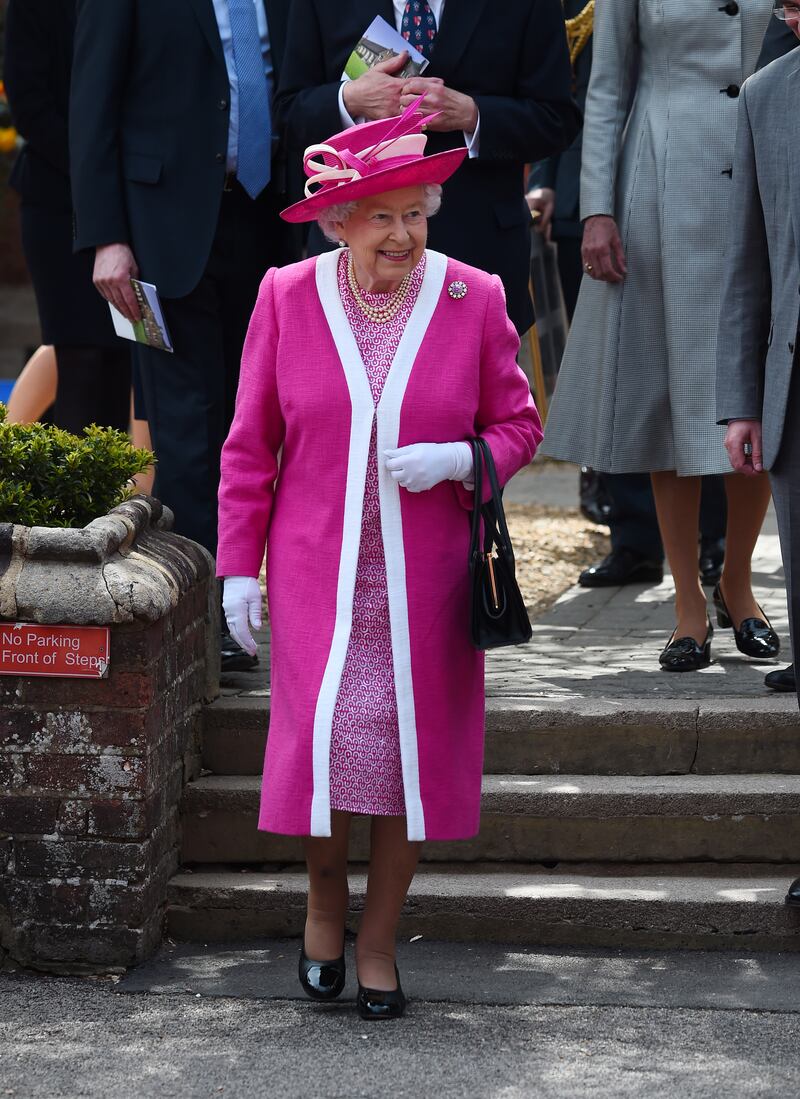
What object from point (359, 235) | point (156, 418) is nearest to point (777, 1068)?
point (359, 235)

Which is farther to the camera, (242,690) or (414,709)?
(242,690)

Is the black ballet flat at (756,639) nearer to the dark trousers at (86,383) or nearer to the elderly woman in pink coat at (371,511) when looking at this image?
the elderly woman in pink coat at (371,511)

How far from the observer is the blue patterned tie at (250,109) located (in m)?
5.12

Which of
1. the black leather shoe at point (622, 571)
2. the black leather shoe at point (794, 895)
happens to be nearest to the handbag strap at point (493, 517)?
the black leather shoe at point (794, 895)

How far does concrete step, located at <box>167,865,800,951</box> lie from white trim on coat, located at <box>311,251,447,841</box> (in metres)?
0.77

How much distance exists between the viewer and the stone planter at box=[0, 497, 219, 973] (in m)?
4.13

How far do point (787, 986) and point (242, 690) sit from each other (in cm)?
171

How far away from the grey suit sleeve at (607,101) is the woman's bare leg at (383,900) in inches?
85.2

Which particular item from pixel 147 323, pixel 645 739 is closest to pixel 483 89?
pixel 147 323

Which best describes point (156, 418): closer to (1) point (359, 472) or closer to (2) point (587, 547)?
(1) point (359, 472)

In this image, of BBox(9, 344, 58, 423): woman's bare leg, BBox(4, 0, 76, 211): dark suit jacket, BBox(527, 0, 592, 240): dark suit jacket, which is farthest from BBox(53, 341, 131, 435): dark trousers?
BBox(527, 0, 592, 240): dark suit jacket

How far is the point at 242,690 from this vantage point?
4.96 meters

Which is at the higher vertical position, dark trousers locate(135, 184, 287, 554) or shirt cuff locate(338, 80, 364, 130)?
shirt cuff locate(338, 80, 364, 130)

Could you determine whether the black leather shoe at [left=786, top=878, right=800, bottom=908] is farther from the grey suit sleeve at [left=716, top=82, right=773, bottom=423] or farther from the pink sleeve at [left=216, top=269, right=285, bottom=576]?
the pink sleeve at [left=216, top=269, right=285, bottom=576]
